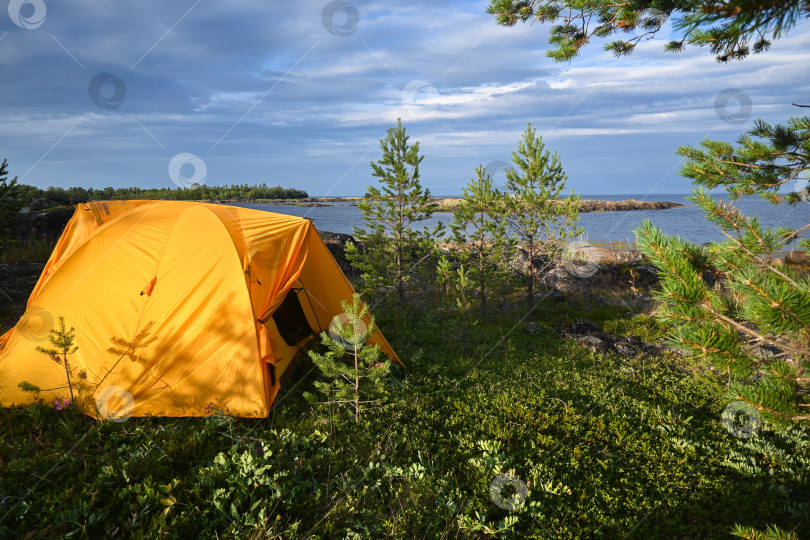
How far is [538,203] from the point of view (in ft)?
38.3

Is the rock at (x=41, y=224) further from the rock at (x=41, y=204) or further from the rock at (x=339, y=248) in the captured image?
the rock at (x=339, y=248)

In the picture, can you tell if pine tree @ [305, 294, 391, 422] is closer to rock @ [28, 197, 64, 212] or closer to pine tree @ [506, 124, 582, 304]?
pine tree @ [506, 124, 582, 304]

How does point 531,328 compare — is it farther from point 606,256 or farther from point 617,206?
point 617,206

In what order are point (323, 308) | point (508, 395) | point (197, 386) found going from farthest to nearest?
point (323, 308), point (508, 395), point (197, 386)

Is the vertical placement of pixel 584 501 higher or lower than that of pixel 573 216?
lower

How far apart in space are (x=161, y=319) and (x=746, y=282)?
6173mm

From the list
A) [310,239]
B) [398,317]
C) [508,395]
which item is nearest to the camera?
[508,395]

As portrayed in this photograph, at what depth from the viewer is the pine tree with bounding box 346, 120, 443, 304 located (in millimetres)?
10719

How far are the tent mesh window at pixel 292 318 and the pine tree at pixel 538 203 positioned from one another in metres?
6.50

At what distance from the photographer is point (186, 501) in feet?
12.6

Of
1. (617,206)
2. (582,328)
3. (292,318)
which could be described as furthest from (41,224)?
(617,206)

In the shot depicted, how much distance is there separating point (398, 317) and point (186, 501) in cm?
693

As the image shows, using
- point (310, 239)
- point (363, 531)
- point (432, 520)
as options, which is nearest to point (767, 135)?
point (432, 520)

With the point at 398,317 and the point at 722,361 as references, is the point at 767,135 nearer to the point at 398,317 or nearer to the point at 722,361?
the point at 722,361
